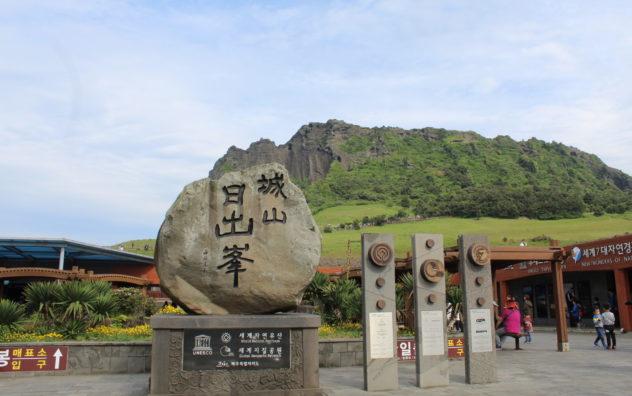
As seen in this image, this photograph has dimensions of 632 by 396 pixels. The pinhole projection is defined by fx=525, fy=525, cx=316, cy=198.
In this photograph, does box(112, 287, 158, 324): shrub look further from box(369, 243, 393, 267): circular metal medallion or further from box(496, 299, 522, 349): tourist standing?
box(496, 299, 522, 349): tourist standing

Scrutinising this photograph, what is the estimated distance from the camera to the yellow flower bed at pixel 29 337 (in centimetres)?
1098

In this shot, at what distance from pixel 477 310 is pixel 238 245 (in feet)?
14.6

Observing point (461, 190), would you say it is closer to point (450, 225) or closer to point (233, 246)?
point (450, 225)

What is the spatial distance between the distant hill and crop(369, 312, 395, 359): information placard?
195 feet

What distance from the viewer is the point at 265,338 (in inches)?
293

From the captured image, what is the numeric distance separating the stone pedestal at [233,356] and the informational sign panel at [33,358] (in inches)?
165

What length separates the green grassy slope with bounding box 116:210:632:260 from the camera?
44.2 meters

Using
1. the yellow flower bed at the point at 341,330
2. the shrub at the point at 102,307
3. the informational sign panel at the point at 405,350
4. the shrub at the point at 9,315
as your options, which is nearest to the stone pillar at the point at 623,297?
the yellow flower bed at the point at 341,330

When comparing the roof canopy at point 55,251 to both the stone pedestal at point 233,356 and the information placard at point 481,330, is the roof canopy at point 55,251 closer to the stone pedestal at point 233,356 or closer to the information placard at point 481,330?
the stone pedestal at point 233,356

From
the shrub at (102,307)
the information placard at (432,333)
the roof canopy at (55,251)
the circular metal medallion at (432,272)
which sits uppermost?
the roof canopy at (55,251)

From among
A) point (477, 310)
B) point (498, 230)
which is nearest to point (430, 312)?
point (477, 310)

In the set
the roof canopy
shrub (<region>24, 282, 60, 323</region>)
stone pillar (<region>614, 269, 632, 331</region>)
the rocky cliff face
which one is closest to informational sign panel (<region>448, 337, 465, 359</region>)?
shrub (<region>24, 282, 60, 323</region>)

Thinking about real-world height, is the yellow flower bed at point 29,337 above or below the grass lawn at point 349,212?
below

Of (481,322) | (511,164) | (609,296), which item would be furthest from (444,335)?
(511,164)
